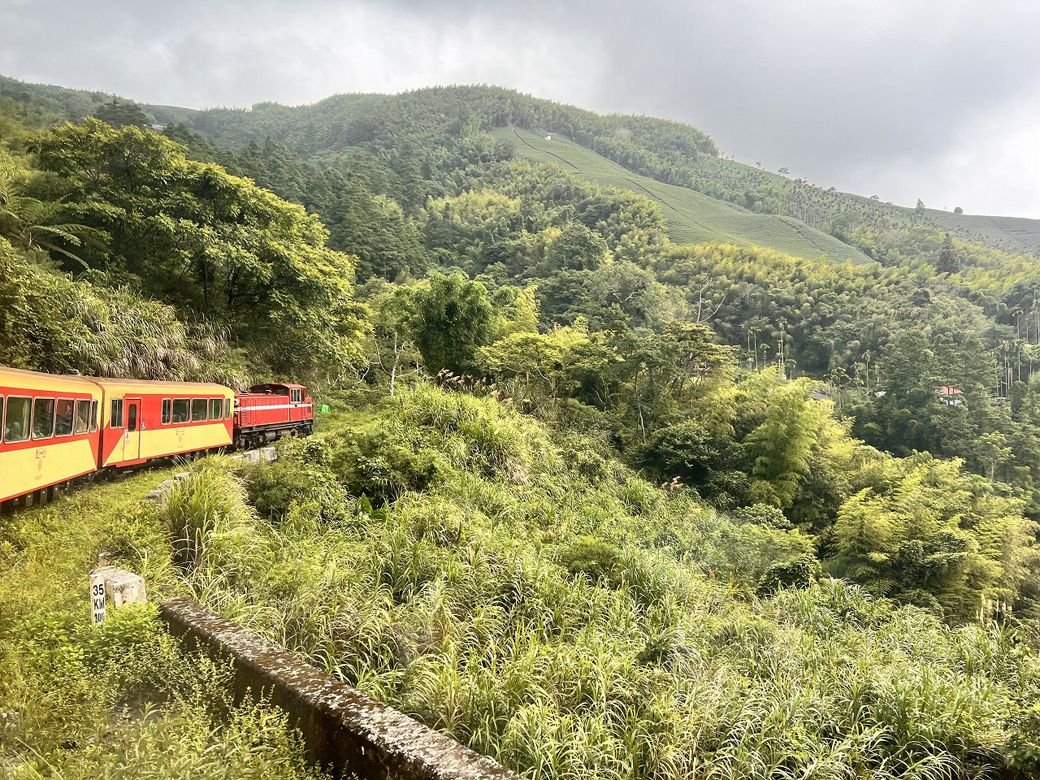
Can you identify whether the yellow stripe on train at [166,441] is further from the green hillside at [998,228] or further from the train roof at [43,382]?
the green hillside at [998,228]

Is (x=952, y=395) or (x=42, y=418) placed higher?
(x=952, y=395)

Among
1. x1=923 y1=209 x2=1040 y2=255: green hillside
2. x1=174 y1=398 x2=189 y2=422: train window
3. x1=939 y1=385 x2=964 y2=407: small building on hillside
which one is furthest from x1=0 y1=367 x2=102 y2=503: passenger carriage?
x1=923 y1=209 x2=1040 y2=255: green hillside

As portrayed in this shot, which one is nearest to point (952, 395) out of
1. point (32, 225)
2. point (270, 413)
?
point (270, 413)

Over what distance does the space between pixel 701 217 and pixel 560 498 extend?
293 ft

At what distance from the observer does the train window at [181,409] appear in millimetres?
9969

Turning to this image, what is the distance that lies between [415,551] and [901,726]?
419cm

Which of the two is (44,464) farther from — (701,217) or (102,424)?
(701,217)

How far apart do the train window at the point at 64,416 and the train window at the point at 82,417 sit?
138 mm

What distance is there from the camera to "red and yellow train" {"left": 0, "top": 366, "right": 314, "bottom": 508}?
6.00 meters

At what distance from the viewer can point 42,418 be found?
646 centimetres

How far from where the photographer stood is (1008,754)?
377cm

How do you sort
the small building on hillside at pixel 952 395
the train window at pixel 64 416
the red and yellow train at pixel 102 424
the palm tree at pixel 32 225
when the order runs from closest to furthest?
the red and yellow train at pixel 102 424, the train window at pixel 64 416, the palm tree at pixel 32 225, the small building on hillside at pixel 952 395

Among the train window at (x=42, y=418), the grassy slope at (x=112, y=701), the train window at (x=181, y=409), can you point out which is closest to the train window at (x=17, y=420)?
the train window at (x=42, y=418)

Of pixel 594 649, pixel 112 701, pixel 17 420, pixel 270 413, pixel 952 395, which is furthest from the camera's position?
pixel 952 395
